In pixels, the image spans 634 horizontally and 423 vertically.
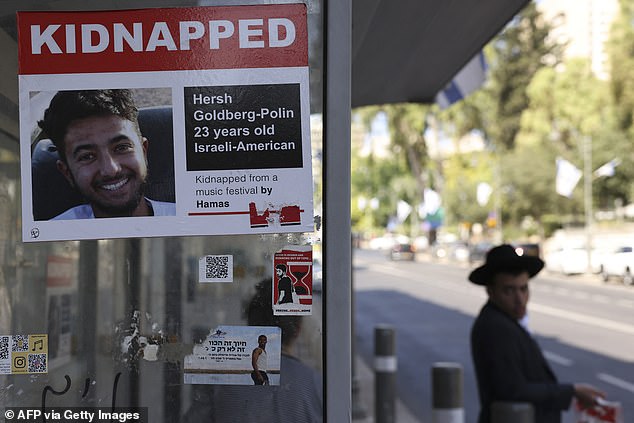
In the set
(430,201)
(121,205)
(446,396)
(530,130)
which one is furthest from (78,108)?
(530,130)

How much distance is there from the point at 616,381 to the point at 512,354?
358 inches

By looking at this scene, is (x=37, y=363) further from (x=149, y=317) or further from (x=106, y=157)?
(x=106, y=157)

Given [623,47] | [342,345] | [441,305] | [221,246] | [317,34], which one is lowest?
[441,305]

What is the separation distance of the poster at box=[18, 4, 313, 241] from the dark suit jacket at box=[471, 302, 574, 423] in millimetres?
2194

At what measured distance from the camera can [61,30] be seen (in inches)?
82.8

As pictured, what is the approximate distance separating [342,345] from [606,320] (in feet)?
63.9

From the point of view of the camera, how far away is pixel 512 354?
4.00 meters

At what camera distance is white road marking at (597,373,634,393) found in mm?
11809

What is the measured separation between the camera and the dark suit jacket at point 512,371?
3.95 metres

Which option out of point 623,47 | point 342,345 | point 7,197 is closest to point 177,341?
→ point 342,345

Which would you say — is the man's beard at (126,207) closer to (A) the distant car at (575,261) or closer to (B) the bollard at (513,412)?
(B) the bollard at (513,412)

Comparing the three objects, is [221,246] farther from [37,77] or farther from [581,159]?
[581,159]

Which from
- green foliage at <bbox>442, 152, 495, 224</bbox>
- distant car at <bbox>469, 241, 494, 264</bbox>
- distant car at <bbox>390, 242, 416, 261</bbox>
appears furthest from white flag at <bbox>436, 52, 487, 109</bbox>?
green foliage at <bbox>442, 152, 495, 224</bbox>

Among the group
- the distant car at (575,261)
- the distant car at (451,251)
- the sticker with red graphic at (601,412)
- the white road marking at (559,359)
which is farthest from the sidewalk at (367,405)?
the distant car at (451,251)
